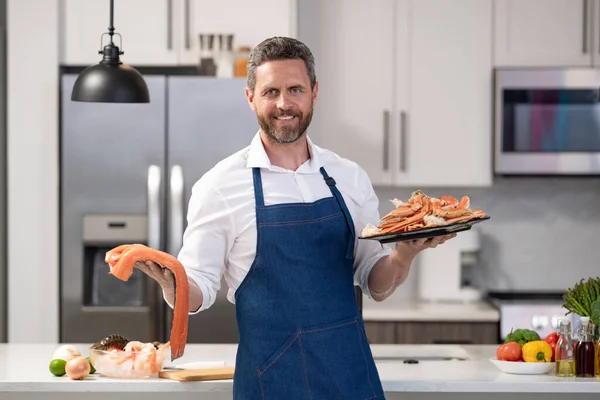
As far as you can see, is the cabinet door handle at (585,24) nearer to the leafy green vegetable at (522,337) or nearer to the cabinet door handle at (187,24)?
the cabinet door handle at (187,24)

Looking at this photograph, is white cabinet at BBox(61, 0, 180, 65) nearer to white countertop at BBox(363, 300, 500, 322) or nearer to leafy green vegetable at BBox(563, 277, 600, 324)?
white countertop at BBox(363, 300, 500, 322)

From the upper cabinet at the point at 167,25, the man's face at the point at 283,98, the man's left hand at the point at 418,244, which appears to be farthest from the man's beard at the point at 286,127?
the upper cabinet at the point at 167,25

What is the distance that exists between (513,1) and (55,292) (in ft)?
8.46

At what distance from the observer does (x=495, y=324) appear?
411 cm

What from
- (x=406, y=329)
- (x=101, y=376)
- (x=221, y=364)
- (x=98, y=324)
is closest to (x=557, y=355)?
(x=221, y=364)

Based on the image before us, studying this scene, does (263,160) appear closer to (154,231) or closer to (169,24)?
(154,231)

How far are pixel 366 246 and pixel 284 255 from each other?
0.28 metres

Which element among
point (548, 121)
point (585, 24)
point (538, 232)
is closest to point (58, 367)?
point (548, 121)

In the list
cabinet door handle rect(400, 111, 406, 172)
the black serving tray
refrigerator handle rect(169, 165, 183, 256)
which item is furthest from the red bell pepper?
cabinet door handle rect(400, 111, 406, 172)

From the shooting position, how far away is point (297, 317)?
215 centimetres

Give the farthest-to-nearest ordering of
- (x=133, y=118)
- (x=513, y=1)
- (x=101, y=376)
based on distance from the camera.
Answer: (x=513, y=1) < (x=133, y=118) < (x=101, y=376)

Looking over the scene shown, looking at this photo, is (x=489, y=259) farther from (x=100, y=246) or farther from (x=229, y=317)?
(x=100, y=246)

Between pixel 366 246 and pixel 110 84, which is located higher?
pixel 110 84

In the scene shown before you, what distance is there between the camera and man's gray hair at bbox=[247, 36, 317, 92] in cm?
218
